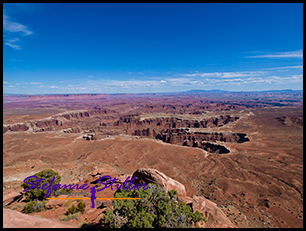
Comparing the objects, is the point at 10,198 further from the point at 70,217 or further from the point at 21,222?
the point at 21,222

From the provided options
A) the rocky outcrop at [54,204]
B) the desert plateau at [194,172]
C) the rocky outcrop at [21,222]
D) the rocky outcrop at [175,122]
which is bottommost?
the desert plateau at [194,172]

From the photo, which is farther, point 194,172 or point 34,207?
point 194,172

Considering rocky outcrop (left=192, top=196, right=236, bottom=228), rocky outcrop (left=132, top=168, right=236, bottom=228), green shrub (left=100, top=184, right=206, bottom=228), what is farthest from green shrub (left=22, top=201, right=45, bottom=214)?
rocky outcrop (left=192, top=196, right=236, bottom=228)

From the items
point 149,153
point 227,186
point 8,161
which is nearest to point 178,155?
point 149,153

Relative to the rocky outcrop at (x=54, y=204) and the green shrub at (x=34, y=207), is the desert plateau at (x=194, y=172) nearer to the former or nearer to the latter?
the rocky outcrop at (x=54, y=204)

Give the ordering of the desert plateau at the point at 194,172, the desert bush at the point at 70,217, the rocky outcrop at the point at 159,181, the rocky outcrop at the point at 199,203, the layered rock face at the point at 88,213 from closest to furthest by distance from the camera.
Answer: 1. the layered rock face at the point at 88,213
2. the desert bush at the point at 70,217
3. the rocky outcrop at the point at 199,203
4. the desert plateau at the point at 194,172
5. the rocky outcrop at the point at 159,181

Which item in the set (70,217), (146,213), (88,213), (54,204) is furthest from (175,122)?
(146,213)

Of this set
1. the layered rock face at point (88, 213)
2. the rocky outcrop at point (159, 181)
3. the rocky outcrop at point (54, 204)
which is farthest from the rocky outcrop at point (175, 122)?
the rocky outcrop at point (54, 204)

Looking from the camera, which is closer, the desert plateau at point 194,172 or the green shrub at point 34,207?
the green shrub at point 34,207

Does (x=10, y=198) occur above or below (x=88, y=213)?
above

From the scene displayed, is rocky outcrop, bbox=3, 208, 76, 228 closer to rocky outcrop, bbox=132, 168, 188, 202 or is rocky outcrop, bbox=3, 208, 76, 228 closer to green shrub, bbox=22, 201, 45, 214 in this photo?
green shrub, bbox=22, 201, 45, 214
